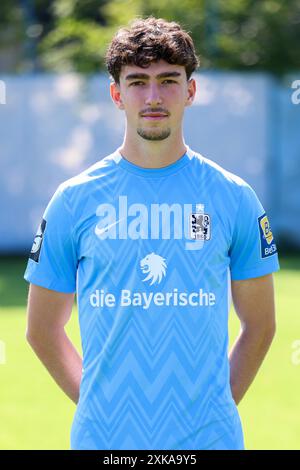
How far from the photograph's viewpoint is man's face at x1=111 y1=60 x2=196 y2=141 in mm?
2742

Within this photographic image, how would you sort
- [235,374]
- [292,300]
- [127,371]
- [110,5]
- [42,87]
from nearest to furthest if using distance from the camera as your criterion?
1. [127,371]
2. [235,374]
3. [292,300]
4. [42,87]
5. [110,5]

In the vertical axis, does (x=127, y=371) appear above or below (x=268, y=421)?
above

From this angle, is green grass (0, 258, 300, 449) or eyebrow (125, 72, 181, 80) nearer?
eyebrow (125, 72, 181, 80)

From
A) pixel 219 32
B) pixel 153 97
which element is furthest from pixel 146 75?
pixel 219 32

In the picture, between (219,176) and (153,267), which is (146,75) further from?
(153,267)

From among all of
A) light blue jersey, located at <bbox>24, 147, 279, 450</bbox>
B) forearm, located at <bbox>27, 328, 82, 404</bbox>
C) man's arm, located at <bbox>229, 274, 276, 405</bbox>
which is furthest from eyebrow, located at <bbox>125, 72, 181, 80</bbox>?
forearm, located at <bbox>27, 328, 82, 404</bbox>

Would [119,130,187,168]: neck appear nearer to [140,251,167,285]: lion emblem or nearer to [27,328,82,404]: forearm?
[140,251,167,285]: lion emblem

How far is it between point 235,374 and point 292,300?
8647mm

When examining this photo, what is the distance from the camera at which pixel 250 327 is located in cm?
296

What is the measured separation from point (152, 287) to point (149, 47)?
640 millimetres
